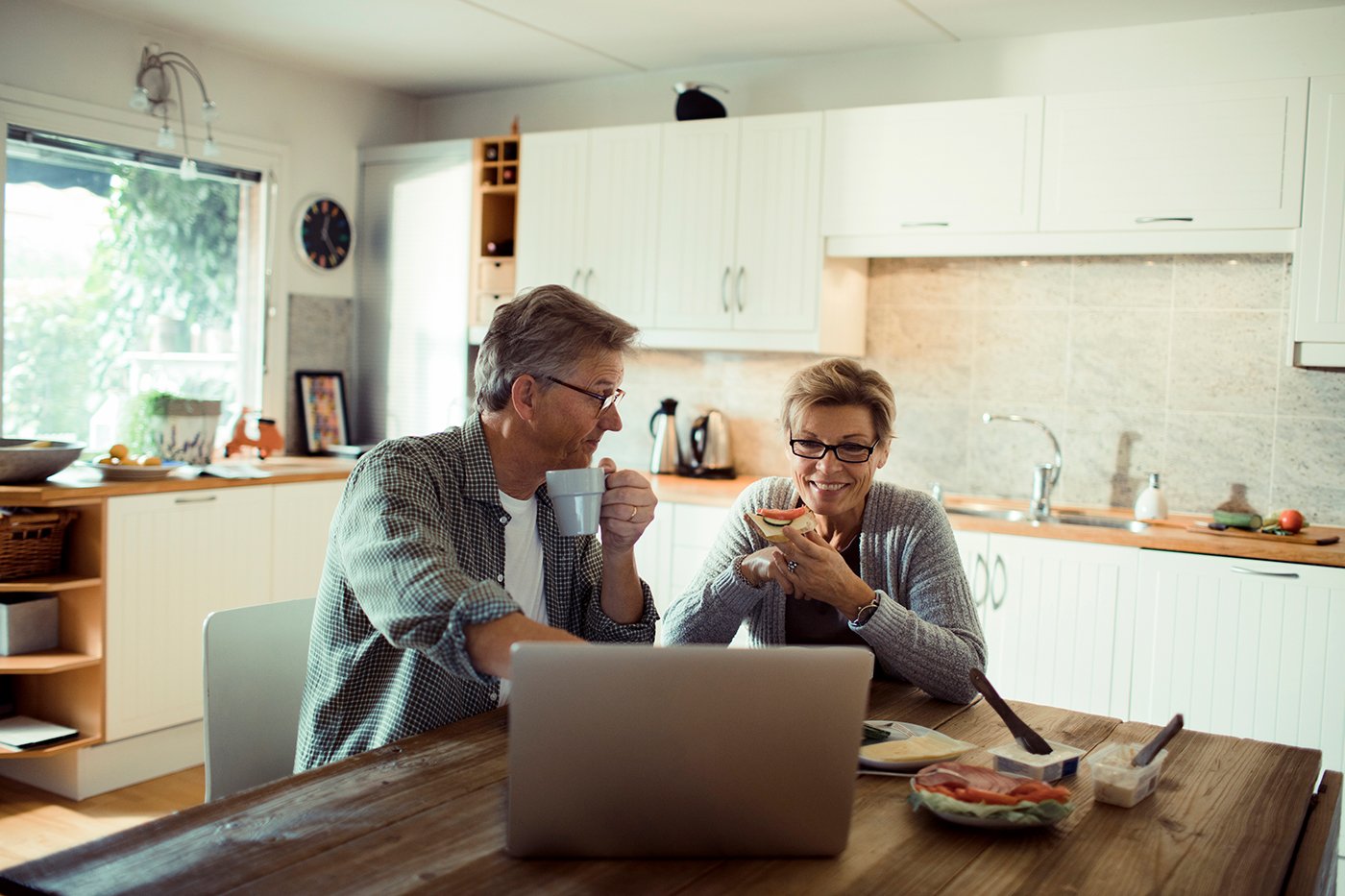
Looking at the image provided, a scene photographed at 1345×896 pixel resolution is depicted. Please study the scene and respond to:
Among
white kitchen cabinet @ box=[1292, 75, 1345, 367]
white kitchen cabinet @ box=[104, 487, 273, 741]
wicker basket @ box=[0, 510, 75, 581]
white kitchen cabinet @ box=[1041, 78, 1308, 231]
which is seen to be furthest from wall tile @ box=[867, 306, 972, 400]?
wicker basket @ box=[0, 510, 75, 581]

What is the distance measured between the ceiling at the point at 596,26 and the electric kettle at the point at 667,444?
4.44 feet

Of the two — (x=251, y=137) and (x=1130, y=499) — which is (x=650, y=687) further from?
(x=251, y=137)

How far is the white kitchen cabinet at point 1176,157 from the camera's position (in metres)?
3.34

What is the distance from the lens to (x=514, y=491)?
1.92 meters

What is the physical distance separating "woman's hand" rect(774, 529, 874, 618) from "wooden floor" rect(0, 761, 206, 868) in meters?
2.09

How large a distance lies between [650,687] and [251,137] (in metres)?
4.21

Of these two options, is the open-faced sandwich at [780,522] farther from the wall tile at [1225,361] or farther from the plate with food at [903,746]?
the wall tile at [1225,361]

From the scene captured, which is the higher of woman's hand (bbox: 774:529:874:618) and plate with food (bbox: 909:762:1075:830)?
woman's hand (bbox: 774:529:874:618)

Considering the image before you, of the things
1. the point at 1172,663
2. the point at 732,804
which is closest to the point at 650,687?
the point at 732,804

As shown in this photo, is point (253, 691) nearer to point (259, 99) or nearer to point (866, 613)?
point (866, 613)

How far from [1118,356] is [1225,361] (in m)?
0.33

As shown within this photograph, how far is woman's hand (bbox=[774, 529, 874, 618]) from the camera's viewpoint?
6.34 ft

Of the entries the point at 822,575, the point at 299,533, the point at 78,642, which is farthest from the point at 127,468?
the point at 822,575

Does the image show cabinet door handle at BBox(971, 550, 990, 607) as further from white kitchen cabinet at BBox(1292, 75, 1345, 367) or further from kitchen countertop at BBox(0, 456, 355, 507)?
kitchen countertop at BBox(0, 456, 355, 507)
